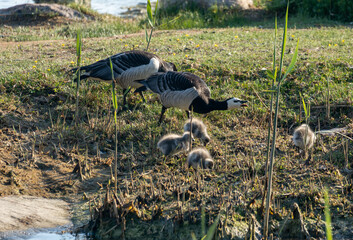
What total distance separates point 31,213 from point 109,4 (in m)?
21.0

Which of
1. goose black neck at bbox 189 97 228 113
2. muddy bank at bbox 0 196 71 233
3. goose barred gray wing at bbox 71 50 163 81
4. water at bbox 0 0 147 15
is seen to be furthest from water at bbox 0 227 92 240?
water at bbox 0 0 147 15

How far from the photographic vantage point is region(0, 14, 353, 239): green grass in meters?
5.37

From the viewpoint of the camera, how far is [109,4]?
24703 mm

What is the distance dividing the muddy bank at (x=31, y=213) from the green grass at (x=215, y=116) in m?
0.72

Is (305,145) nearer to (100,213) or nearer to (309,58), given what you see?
(100,213)

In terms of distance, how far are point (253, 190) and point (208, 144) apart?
160 cm

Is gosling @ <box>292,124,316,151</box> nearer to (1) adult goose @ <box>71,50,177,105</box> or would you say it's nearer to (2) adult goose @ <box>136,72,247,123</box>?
(2) adult goose @ <box>136,72,247,123</box>

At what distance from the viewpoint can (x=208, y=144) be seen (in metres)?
6.95

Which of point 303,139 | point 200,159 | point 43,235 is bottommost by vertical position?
point 43,235

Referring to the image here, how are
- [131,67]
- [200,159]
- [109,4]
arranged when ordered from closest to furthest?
1. [200,159]
2. [131,67]
3. [109,4]

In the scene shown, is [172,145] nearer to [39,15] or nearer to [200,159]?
[200,159]

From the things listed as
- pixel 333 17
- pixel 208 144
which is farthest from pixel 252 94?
pixel 333 17

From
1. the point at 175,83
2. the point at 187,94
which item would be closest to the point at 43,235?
the point at 187,94

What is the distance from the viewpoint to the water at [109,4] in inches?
862
